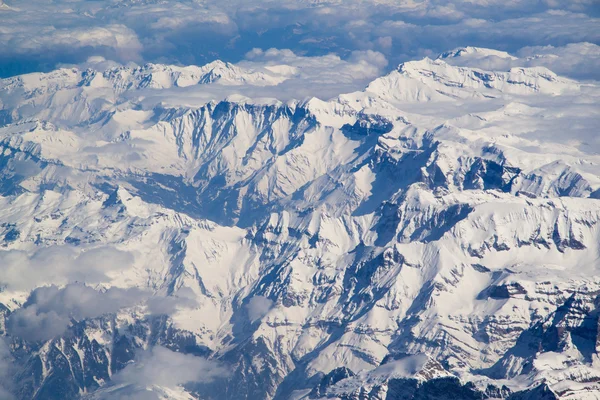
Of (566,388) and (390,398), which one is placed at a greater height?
(566,388)

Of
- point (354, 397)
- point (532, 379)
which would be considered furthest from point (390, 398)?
point (532, 379)

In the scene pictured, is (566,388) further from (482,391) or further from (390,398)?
(390,398)

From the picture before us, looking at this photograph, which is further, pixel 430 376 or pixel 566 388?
pixel 430 376

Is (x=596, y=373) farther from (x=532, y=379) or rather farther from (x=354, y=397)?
(x=354, y=397)

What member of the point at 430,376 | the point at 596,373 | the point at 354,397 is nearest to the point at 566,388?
the point at 596,373

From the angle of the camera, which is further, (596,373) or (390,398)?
(390,398)

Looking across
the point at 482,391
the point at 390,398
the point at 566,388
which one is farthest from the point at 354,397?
the point at 566,388

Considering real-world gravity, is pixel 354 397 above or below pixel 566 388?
below
